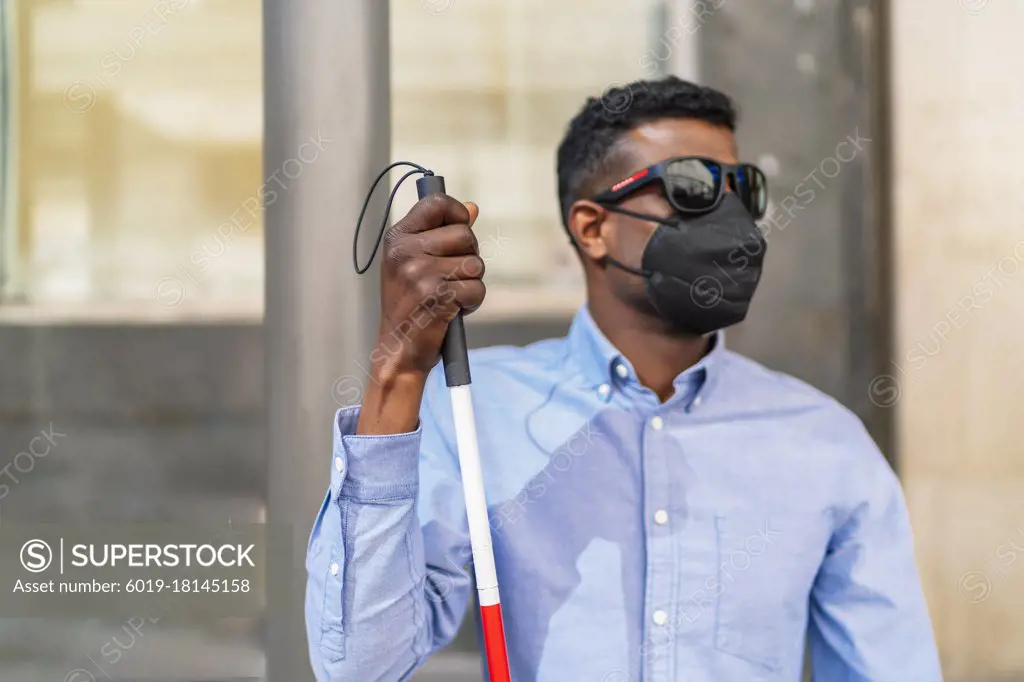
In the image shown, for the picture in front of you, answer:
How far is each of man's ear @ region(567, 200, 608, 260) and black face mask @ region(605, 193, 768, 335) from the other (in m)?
0.12

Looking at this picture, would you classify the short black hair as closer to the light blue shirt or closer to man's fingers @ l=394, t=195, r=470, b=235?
the light blue shirt

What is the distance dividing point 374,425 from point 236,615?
4.41 feet

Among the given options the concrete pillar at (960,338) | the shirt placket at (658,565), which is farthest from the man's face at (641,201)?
the concrete pillar at (960,338)

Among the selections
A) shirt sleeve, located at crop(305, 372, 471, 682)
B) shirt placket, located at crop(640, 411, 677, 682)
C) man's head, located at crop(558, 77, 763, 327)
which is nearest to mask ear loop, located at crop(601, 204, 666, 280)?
man's head, located at crop(558, 77, 763, 327)

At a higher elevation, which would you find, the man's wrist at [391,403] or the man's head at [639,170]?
the man's head at [639,170]

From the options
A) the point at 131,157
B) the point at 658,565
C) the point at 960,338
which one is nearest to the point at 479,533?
the point at 658,565

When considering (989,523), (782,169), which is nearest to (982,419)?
(989,523)

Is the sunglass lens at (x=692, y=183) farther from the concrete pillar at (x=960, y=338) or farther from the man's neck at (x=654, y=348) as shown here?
the concrete pillar at (x=960, y=338)

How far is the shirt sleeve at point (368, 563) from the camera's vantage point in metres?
1.33

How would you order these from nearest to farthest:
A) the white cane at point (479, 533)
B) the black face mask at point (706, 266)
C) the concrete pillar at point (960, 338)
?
the white cane at point (479, 533) → the black face mask at point (706, 266) → the concrete pillar at point (960, 338)

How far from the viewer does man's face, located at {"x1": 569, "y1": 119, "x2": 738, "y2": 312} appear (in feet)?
5.60

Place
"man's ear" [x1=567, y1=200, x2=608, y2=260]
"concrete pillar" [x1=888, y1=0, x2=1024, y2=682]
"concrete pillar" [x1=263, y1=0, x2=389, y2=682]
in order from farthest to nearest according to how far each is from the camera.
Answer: "concrete pillar" [x1=888, y1=0, x2=1024, y2=682] → "concrete pillar" [x1=263, y1=0, x2=389, y2=682] → "man's ear" [x1=567, y1=200, x2=608, y2=260]

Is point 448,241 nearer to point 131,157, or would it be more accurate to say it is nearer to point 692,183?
point 692,183

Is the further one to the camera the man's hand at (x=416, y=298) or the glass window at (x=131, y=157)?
the glass window at (x=131, y=157)
